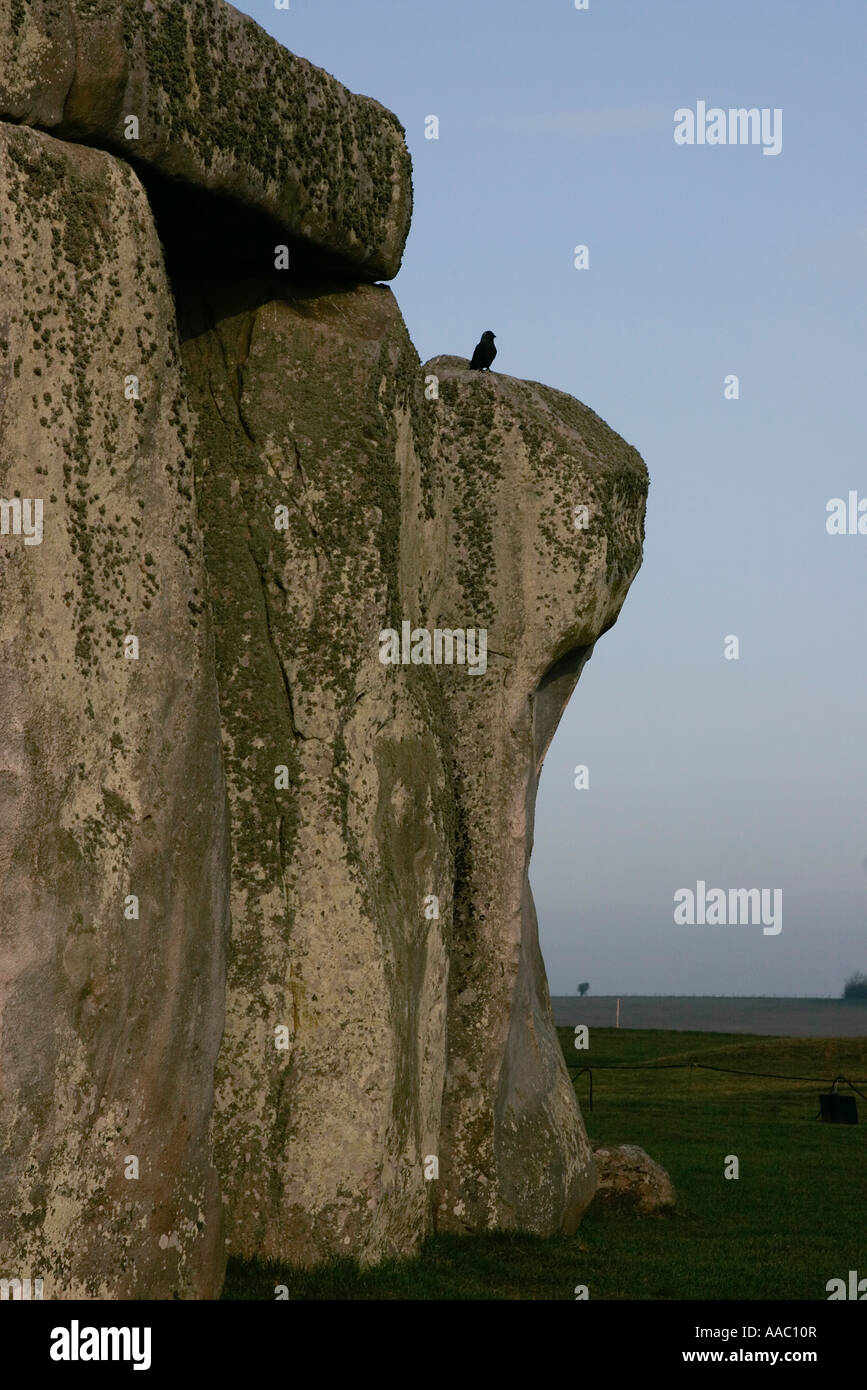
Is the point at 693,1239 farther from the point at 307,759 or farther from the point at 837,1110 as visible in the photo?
the point at 837,1110

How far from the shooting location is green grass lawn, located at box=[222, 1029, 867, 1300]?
13117mm

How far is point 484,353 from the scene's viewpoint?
1761 cm

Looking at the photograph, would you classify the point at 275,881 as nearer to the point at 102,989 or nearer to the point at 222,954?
the point at 222,954

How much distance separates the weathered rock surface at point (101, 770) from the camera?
981cm

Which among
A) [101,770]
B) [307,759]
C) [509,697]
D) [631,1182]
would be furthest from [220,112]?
[631,1182]

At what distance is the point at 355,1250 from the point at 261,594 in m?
4.94

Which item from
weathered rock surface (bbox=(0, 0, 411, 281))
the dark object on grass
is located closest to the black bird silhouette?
weathered rock surface (bbox=(0, 0, 411, 281))

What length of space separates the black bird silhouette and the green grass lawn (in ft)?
27.3

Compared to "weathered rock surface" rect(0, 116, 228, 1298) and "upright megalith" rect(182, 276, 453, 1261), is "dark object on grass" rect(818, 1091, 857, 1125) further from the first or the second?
"weathered rock surface" rect(0, 116, 228, 1298)

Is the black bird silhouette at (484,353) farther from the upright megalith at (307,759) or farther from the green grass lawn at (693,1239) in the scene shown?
the green grass lawn at (693,1239)

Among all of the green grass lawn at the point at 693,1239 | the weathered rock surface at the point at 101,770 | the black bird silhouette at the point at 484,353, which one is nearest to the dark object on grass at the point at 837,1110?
the green grass lawn at the point at 693,1239

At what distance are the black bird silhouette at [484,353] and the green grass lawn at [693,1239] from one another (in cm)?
831

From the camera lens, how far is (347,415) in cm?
1366

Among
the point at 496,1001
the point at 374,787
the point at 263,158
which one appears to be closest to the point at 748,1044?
the point at 496,1001
